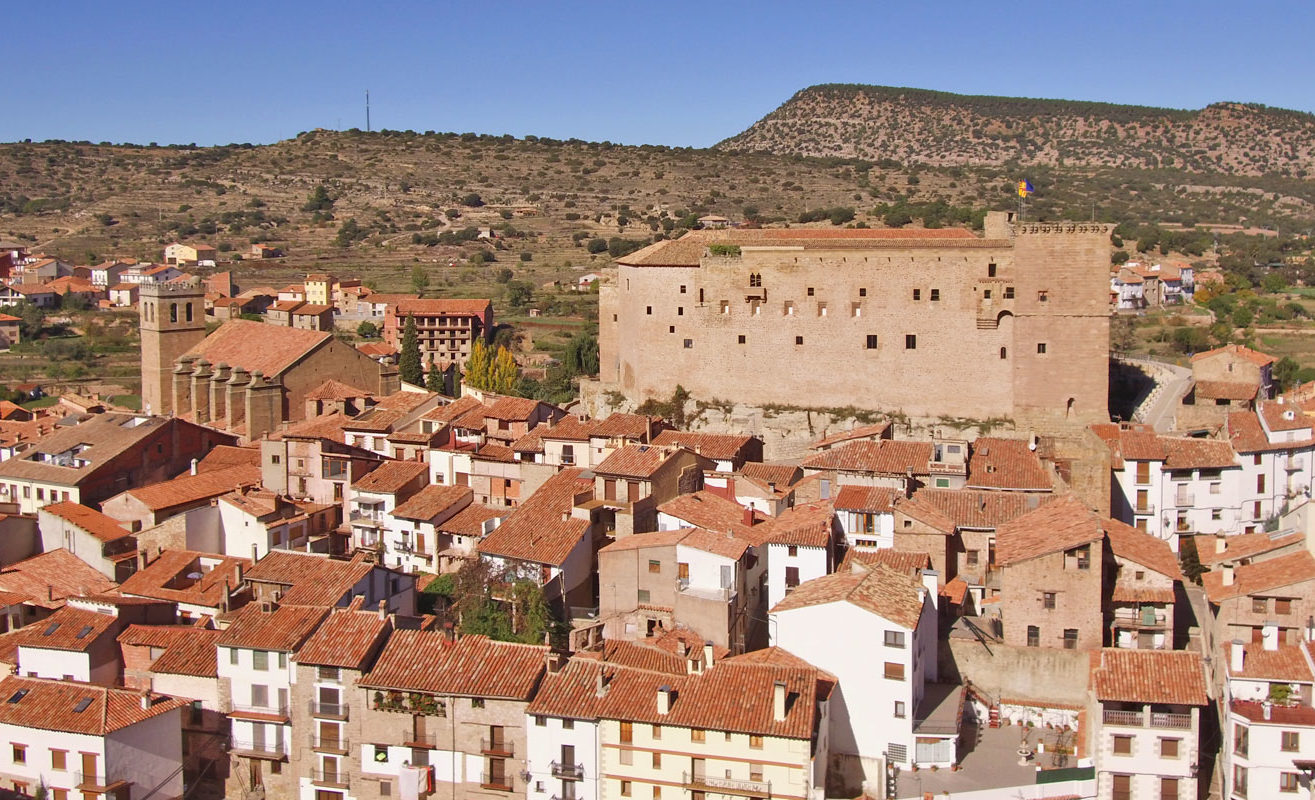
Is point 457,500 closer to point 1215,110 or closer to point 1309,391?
point 1309,391

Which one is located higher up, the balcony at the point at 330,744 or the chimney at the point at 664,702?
the chimney at the point at 664,702

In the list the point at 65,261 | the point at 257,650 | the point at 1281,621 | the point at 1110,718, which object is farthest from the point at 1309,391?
the point at 65,261

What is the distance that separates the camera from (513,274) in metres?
73.1

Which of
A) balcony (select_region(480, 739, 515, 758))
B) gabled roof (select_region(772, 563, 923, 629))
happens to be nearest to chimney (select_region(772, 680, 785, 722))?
gabled roof (select_region(772, 563, 923, 629))

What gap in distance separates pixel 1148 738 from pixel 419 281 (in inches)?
2124

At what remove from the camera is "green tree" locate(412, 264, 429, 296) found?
68.4 metres

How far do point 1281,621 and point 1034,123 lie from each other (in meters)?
105

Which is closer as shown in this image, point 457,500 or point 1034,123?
point 457,500

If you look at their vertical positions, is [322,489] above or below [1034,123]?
below

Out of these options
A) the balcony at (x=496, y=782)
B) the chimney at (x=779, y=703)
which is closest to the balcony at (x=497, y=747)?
the balcony at (x=496, y=782)

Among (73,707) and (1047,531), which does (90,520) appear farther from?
(1047,531)

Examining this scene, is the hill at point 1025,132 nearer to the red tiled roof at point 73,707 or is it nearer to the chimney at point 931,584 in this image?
the chimney at point 931,584

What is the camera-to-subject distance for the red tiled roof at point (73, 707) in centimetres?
2041

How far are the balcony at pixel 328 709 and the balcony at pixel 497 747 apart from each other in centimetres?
238
